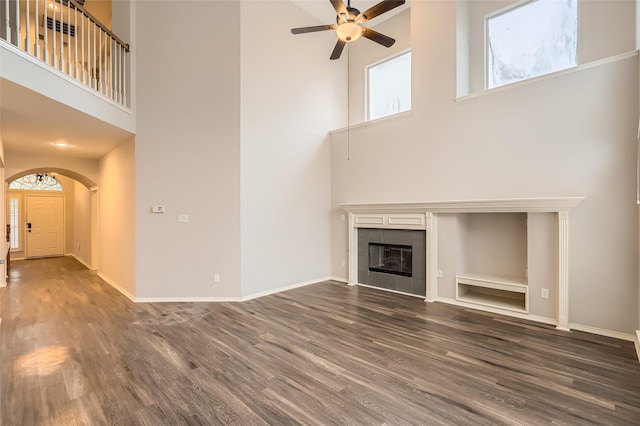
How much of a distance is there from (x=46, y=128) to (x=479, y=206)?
20.6 ft

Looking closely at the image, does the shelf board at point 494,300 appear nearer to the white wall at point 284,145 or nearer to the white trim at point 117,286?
the white wall at point 284,145

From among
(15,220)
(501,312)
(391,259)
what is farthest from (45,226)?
(501,312)

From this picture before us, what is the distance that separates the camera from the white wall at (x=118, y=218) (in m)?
4.96

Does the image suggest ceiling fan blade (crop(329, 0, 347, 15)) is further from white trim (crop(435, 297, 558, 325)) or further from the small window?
the small window

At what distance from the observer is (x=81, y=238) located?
28.6ft

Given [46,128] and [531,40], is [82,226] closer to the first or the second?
[46,128]

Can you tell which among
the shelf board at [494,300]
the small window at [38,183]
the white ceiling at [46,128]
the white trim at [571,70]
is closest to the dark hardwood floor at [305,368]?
the shelf board at [494,300]

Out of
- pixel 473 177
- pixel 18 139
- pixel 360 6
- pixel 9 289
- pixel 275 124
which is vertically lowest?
pixel 9 289

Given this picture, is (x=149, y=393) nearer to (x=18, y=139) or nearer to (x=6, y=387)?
(x=6, y=387)

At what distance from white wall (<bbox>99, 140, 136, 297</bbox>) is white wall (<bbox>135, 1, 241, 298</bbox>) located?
0.29m

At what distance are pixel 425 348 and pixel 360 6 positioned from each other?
607 centimetres

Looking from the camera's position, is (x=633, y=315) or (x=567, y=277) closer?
(x=633, y=315)

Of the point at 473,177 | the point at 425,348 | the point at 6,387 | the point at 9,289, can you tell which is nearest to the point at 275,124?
the point at 473,177

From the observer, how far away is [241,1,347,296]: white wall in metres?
4.91
